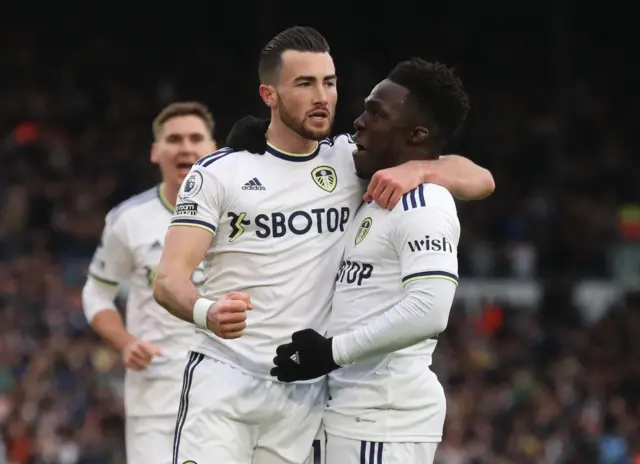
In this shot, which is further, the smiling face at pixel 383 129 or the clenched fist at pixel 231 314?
the smiling face at pixel 383 129

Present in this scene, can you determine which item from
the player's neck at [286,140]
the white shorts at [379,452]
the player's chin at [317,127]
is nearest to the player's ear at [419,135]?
the player's chin at [317,127]

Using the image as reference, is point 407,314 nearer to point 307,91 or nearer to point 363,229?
point 363,229

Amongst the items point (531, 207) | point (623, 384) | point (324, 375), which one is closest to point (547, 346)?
point (623, 384)

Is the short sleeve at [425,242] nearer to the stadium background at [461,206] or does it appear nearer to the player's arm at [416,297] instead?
the player's arm at [416,297]

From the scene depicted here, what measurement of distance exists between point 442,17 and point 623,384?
1108 centimetres

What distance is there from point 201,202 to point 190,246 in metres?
0.18

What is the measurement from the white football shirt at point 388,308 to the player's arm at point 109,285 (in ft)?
7.26

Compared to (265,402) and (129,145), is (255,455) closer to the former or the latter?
(265,402)

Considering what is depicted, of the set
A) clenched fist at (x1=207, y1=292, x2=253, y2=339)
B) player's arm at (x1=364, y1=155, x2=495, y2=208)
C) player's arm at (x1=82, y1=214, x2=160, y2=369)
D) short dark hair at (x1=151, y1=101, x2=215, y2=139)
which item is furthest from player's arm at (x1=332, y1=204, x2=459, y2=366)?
short dark hair at (x1=151, y1=101, x2=215, y2=139)

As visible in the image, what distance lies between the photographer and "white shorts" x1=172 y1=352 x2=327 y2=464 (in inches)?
208

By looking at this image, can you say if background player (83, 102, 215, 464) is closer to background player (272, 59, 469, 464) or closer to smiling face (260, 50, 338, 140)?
smiling face (260, 50, 338, 140)

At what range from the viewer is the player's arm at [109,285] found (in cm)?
741

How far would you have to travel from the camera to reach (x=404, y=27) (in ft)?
77.7

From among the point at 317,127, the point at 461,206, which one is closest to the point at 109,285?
the point at 317,127
